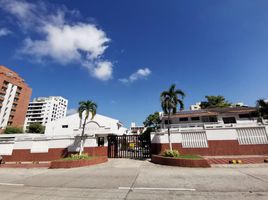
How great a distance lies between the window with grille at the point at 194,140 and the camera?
57.0ft

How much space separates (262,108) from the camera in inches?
976

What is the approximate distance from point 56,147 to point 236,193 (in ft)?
64.8

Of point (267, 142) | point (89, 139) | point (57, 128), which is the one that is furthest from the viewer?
point (57, 128)

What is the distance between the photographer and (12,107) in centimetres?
5509

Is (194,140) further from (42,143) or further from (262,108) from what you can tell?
(42,143)

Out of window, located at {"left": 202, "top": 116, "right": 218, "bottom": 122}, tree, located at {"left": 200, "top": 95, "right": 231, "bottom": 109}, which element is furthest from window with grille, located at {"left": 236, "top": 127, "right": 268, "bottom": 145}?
tree, located at {"left": 200, "top": 95, "right": 231, "bottom": 109}

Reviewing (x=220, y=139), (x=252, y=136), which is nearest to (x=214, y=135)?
(x=220, y=139)

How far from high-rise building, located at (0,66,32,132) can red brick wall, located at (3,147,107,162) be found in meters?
38.2

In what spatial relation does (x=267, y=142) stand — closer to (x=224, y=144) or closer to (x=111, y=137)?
(x=224, y=144)

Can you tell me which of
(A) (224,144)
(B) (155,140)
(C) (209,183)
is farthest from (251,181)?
(B) (155,140)

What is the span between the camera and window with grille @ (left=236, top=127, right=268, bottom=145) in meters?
16.1

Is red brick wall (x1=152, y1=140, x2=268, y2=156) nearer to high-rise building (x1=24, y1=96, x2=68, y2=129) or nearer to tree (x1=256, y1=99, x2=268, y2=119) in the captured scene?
tree (x1=256, y1=99, x2=268, y2=119)

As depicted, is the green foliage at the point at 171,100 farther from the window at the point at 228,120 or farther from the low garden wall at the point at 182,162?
the window at the point at 228,120

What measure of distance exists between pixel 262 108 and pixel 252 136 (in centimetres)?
1221
